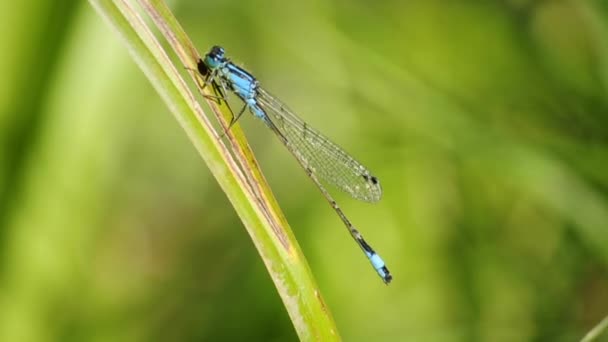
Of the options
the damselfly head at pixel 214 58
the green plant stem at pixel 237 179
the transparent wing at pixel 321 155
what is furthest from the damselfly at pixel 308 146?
the green plant stem at pixel 237 179

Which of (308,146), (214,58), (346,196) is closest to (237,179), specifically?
(214,58)

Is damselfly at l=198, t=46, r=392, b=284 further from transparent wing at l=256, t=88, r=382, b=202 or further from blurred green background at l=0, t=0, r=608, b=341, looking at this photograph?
Answer: blurred green background at l=0, t=0, r=608, b=341

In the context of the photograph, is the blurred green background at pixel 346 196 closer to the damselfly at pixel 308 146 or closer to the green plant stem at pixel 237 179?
the damselfly at pixel 308 146

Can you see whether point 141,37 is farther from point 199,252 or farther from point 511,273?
point 511,273

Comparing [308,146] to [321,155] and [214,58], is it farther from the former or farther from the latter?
[214,58]

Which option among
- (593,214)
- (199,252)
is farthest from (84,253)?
(593,214)
